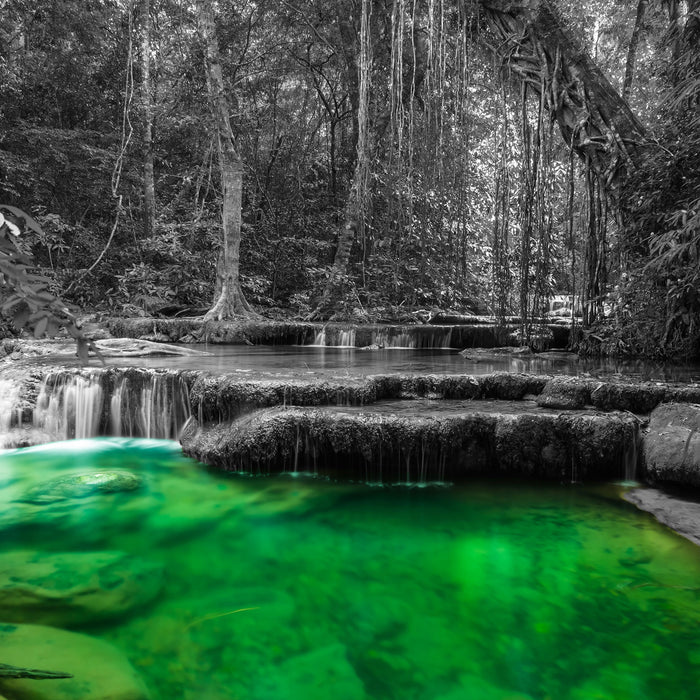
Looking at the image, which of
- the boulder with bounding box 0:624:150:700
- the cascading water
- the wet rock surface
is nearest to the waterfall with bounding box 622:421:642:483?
the wet rock surface

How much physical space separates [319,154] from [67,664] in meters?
13.5

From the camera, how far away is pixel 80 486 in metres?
3.45

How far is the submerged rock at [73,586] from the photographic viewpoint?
2076 mm

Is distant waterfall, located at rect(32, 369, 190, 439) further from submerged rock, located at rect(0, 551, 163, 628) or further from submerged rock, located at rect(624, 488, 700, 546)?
submerged rock, located at rect(624, 488, 700, 546)

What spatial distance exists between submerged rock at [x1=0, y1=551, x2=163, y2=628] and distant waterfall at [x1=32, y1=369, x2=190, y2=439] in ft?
6.37

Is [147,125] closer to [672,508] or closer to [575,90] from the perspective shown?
[575,90]

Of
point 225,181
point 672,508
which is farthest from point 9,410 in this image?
point 225,181

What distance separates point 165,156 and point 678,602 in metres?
15.0

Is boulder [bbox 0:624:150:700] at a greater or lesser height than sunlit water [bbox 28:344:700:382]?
lesser

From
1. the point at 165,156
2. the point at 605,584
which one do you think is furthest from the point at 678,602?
the point at 165,156

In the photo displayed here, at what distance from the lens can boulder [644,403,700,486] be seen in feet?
10.0

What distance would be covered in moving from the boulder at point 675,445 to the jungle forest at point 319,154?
253 centimetres

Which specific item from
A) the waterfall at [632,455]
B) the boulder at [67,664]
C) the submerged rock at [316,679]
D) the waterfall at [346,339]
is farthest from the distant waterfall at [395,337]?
the boulder at [67,664]

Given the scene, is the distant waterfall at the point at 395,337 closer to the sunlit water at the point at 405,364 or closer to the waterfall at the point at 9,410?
the sunlit water at the point at 405,364
